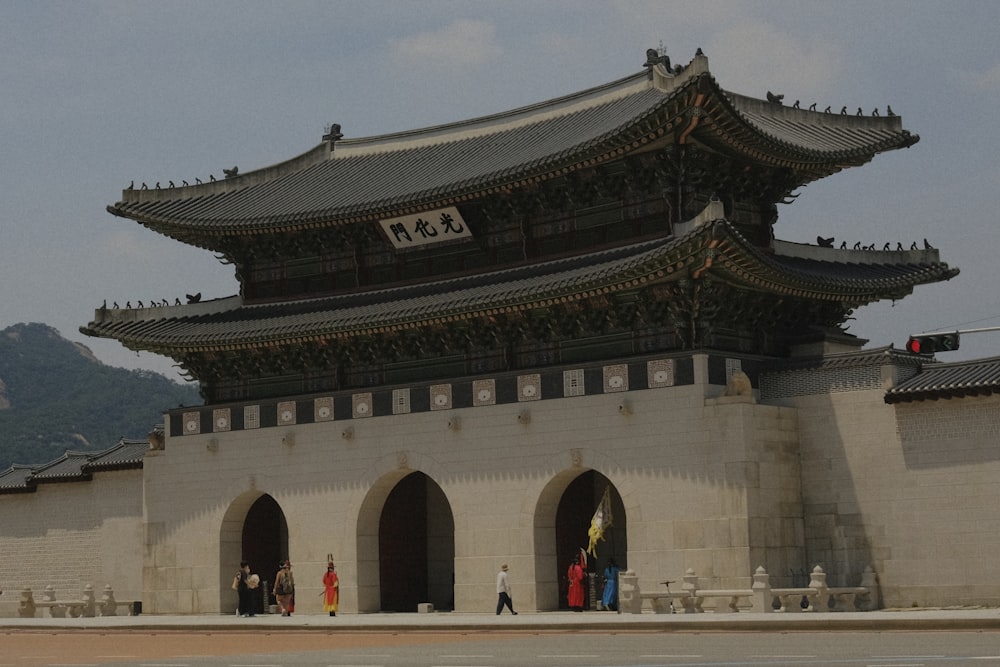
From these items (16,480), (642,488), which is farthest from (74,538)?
(642,488)

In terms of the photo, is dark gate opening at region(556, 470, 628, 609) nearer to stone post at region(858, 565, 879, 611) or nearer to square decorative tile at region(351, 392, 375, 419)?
square decorative tile at region(351, 392, 375, 419)

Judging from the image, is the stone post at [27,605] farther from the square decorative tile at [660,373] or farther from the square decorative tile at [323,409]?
the square decorative tile at [660,373]

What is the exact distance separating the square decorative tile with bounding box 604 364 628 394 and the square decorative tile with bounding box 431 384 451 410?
4.60 meters

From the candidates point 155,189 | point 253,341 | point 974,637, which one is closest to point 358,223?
point 253,341

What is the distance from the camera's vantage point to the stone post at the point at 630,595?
32750 mm

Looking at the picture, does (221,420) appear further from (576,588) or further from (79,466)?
(576,588)

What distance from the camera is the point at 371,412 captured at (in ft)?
130

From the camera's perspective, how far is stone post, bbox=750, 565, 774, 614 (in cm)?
3111

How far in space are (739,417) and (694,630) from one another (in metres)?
6.63

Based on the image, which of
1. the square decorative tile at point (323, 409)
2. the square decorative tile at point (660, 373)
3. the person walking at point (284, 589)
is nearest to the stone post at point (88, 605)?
the person walking at point (284, 589)

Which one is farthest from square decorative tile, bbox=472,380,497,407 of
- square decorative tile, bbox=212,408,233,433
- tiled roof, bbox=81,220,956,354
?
square decorative tile, bbox=212,408,233,433

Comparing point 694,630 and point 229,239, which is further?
point 229,239

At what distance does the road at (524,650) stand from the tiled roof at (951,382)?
307 inches

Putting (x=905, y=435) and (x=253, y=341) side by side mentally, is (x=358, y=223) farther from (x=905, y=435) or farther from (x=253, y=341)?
(x=905, y=435)
